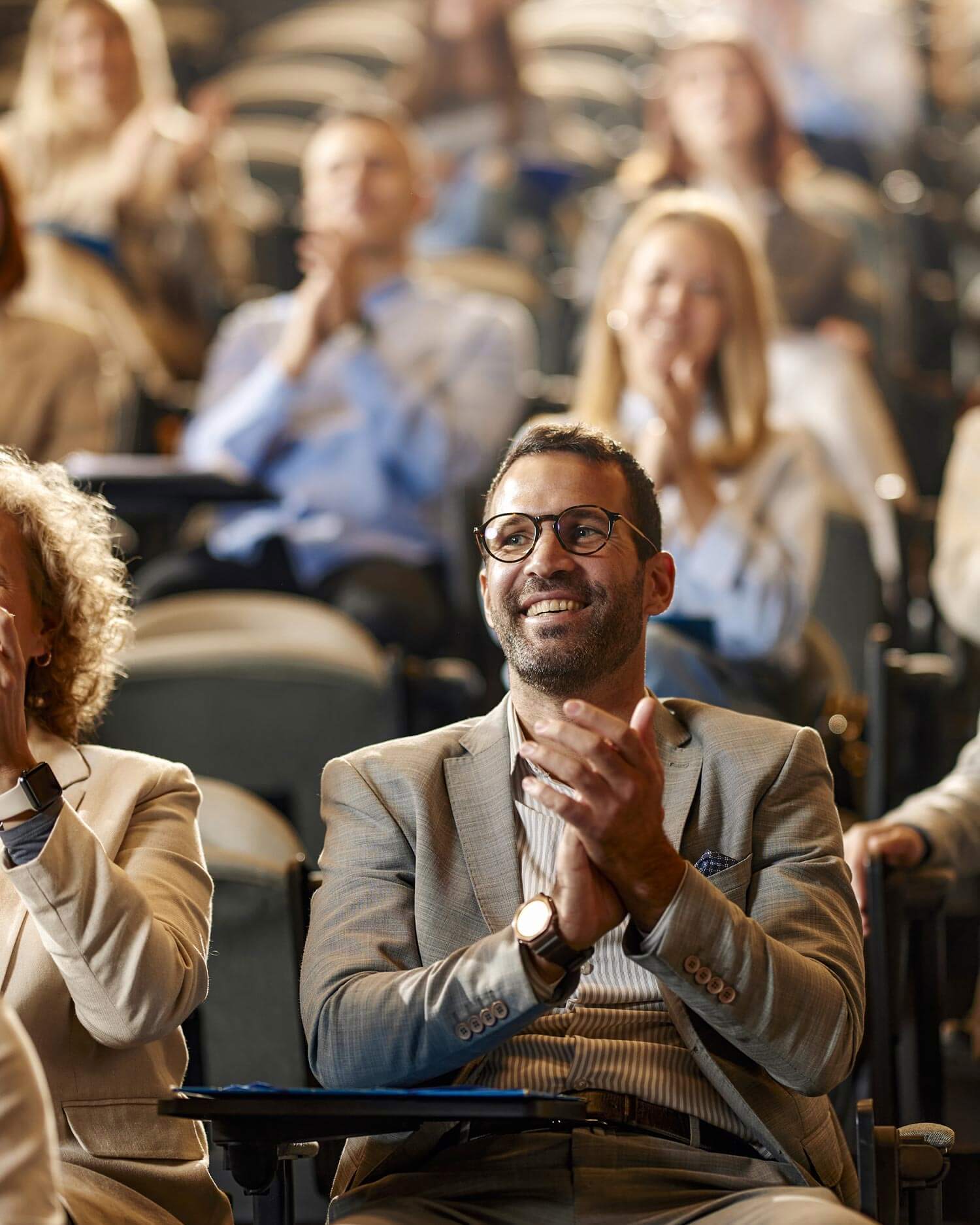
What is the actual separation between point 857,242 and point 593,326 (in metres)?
1.95

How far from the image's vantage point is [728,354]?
9.61 ft

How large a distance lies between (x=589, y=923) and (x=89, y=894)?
1.31 ft

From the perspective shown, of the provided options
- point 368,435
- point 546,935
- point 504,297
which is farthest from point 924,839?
point 504,297

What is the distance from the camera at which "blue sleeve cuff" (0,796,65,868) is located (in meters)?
1.35

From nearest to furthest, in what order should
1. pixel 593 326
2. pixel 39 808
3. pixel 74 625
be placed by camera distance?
pixel 39 808 < pixel 74 625 < pixel 593 326

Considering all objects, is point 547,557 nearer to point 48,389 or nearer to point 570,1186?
point 570,1186

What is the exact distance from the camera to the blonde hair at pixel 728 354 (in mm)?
2926

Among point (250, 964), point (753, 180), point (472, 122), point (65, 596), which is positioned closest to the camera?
point (65, 596)

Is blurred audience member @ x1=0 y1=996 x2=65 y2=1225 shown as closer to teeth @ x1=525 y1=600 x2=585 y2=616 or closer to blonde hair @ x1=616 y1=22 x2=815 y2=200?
teeth @ x1=525 y1=600 x2=585 y2=616

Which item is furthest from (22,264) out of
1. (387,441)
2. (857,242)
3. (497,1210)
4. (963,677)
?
(857,242)

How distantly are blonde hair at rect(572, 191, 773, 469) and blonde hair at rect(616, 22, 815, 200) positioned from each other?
61.5 inches

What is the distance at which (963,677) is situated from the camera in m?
3.21

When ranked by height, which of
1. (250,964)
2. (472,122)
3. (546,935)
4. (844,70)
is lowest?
(250,964)

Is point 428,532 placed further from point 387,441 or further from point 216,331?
point 216,331
